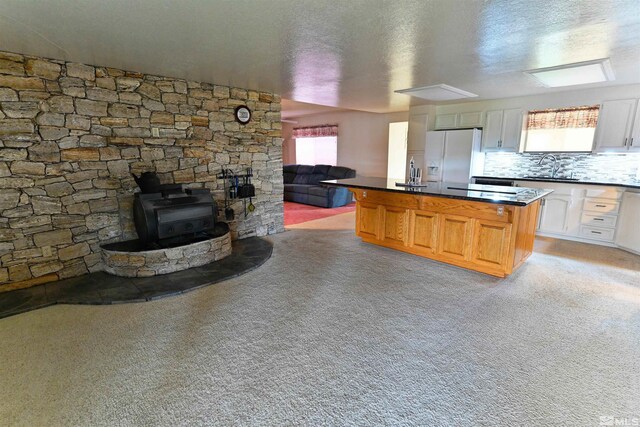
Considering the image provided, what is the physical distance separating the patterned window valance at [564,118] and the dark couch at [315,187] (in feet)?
12.1

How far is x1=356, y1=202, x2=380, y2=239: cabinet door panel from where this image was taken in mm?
4426

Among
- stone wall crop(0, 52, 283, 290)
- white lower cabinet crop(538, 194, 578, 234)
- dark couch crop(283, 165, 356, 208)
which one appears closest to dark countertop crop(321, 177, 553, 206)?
white lower cabinet crop(538, 194, 578, 234)

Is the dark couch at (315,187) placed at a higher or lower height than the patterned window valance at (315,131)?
lower

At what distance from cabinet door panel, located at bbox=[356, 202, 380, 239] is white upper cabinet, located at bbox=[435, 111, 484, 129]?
9.43ft

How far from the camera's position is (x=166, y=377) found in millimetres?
1896

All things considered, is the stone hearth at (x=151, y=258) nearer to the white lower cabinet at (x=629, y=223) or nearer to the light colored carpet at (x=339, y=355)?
the light colored carpet at (x=339, y=355)

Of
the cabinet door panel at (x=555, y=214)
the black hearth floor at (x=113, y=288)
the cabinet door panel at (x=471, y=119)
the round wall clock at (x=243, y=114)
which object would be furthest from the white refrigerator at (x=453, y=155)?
the black hearth floor at (x=113, y=288)

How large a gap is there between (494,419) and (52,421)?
2235mm

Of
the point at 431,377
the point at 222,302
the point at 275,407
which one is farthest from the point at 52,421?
the point at 431,377

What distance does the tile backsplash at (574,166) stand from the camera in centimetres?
449

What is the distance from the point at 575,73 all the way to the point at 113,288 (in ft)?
16.8

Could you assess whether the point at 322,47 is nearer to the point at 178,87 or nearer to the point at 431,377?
the point at 178,87

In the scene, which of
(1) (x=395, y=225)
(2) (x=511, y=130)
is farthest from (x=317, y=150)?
(1) (x=395, y=225)

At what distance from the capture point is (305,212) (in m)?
6.85
